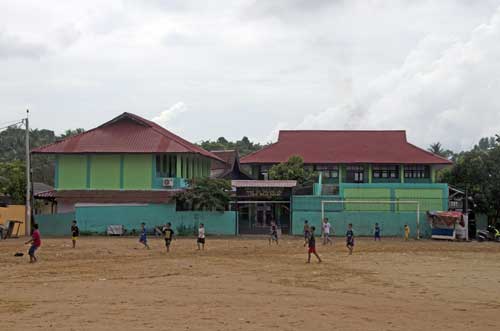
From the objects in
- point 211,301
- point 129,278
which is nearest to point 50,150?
point 129,278

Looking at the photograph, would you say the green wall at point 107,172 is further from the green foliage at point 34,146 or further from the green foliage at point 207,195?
the green foliage at point 34,146

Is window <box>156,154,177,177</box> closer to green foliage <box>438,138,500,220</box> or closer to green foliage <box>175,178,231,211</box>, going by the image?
green foliage <box>175,178,231,211</box>

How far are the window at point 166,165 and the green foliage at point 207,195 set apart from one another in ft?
11.4

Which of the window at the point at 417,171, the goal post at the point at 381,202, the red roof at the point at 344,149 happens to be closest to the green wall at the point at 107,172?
the goal post at the point at 381,202

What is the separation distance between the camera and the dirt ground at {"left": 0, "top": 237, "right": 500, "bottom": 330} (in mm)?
12422

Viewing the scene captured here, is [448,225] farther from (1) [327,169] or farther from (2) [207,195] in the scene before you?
(1) [327,169]

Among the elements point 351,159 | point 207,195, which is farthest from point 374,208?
point 351,159

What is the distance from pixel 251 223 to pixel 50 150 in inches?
578

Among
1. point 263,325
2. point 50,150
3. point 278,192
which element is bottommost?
point 263,325

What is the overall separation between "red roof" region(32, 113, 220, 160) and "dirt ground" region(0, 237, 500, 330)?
58.9ft

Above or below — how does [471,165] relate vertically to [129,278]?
above

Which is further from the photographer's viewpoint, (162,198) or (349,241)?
(162,198)

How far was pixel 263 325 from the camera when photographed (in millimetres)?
12023

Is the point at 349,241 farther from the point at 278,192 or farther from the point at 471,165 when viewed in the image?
the point at 471,165
